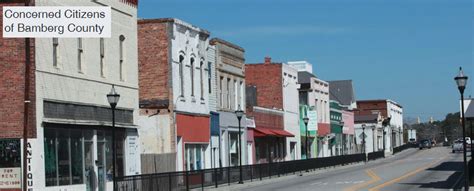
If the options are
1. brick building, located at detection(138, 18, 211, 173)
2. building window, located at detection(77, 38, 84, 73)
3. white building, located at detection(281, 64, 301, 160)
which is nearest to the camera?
building window, located at detection(77, 38, 84, 73)

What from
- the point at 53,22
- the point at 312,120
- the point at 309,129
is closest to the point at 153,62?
the point at 53,22

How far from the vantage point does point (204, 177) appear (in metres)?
36.6

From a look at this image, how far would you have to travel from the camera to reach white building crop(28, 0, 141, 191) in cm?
2673

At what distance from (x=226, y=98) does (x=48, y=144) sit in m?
23.4

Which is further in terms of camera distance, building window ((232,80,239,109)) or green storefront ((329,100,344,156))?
green storefront ((329,100,344,156))

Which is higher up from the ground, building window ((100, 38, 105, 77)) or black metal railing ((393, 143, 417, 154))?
building window ((100, 38, 105, 77))

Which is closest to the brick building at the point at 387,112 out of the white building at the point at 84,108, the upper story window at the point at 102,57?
the white building at the point at 84,108

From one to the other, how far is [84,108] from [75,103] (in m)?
0.84

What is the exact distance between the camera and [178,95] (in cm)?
4059

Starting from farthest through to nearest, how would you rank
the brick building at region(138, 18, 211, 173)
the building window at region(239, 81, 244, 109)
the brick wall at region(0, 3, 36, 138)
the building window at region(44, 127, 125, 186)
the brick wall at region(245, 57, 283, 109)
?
the brick wall at region(245, 57, 283, 109), the building window at region(239, 81, 244, 109), the brick building at region(138, 18, 211, 173), the building window at region(44, 127, 125, 186), the brick wall at region(0, 3, 36, 138)

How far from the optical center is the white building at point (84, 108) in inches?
1053

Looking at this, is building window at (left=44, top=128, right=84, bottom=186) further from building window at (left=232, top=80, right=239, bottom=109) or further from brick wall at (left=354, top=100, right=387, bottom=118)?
brick wall at (left=354, top=100, right=387, bottom=118)

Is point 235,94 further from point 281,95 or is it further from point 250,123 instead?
point 281,95

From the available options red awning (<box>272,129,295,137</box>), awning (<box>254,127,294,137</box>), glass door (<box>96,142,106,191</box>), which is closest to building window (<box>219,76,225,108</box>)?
awning (<box>254,127,294,137</box>)
